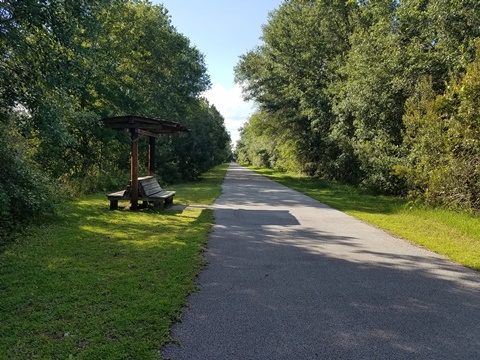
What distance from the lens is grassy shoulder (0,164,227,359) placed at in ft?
9.55

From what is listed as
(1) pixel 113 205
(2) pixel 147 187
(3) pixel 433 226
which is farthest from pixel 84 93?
(3) pixel 433 226

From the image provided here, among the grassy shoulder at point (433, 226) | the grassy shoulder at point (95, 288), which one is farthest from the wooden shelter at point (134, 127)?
the grassy shoulder at point (433, 226)

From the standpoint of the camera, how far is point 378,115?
14.2 m

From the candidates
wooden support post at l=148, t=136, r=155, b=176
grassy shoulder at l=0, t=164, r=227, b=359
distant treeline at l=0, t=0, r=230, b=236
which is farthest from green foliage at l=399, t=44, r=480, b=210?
distant treeline at l=0, t=0, r=230, b=236

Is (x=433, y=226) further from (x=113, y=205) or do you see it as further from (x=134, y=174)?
(x=113, y=205)

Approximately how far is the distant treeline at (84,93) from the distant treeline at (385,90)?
6.71 meters

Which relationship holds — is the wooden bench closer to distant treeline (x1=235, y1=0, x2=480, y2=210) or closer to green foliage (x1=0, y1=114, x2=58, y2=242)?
green foliage (x1=0, y1=114, x2=58, y2=242)

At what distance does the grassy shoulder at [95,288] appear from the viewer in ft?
9.55

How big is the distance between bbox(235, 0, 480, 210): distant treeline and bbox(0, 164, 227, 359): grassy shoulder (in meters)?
7.37

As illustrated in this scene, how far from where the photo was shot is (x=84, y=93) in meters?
15.5

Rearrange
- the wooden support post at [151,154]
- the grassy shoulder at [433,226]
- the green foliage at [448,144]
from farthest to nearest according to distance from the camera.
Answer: the wooden support post at [151,154], the green foliage at [448,144], the grassy shoulder at [433,226]

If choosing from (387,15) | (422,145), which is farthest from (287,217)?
(387,15)

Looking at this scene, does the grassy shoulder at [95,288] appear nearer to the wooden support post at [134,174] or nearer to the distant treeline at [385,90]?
the wooden support post at [134,174]

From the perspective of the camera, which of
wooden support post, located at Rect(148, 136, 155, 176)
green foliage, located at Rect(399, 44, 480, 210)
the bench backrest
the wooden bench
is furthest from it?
wooden support post, located at Rect(148, 136, 155, 176)
